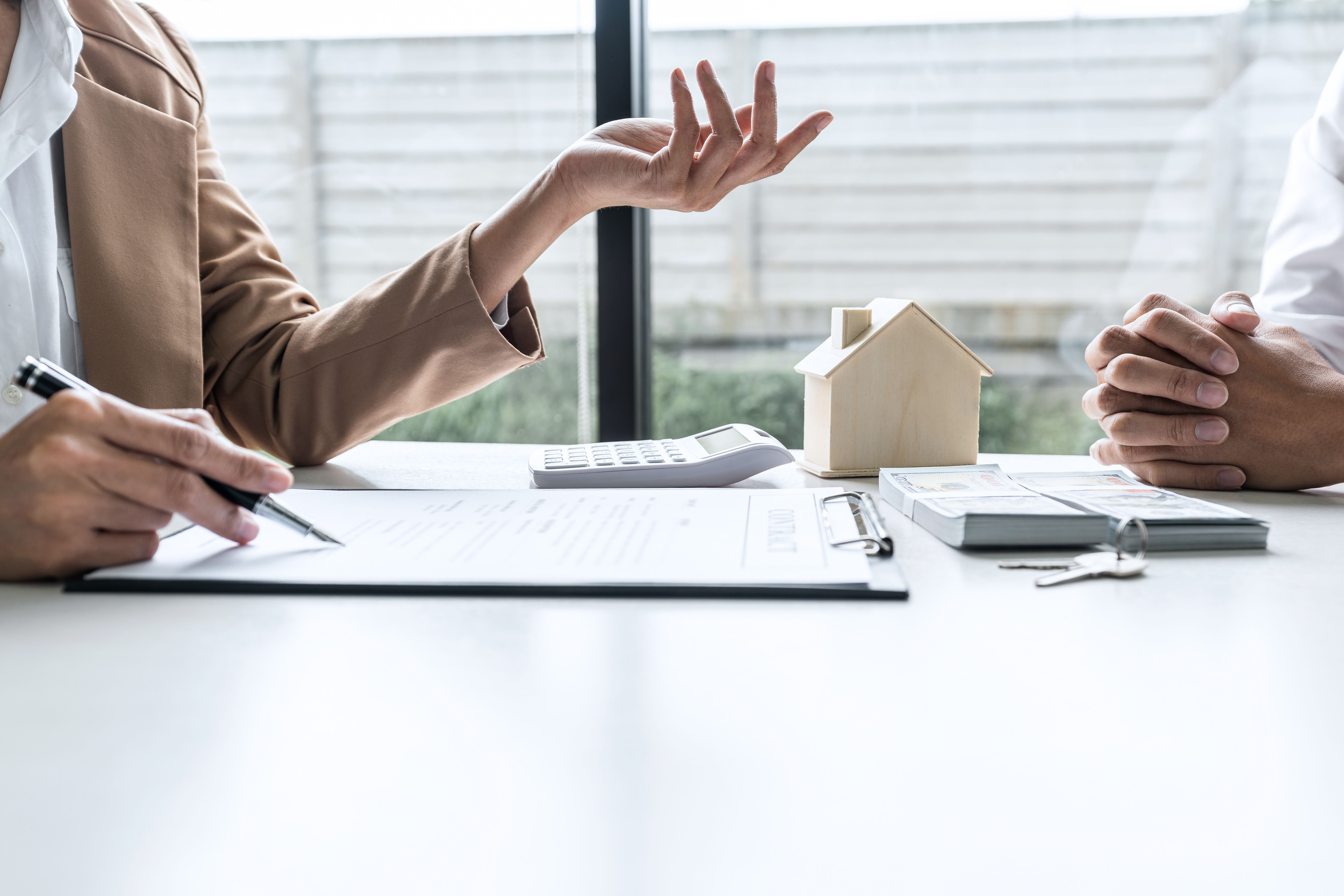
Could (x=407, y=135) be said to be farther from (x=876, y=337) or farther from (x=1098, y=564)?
(x=1098, y=564)

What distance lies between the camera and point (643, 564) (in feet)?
1.66

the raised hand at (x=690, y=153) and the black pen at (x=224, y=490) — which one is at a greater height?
the raised hand at (x=690, y=153)

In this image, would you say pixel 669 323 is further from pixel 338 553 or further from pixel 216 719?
pixel 216 719

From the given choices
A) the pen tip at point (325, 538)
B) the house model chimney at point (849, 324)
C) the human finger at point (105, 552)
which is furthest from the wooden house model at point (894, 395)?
the human finger at point (105, 552)

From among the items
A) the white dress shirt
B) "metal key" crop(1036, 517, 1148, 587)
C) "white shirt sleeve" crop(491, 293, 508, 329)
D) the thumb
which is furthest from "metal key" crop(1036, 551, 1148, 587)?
the white dress shirt

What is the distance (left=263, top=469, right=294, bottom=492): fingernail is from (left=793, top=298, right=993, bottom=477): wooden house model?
483 mm

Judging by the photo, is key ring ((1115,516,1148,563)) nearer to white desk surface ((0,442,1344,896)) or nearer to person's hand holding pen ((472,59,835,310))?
white desk surface ((0,442,1344,896))

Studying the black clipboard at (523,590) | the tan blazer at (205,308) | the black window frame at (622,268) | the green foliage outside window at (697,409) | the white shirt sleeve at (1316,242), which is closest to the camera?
the black clipboard at (523,590)

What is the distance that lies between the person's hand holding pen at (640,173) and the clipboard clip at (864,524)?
0.35 meters

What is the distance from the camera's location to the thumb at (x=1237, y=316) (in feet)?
2.65

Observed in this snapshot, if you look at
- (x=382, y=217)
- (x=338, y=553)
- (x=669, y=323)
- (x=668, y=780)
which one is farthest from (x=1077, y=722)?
(x=382, y=217)

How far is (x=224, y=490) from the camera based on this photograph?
Result: 527 mm

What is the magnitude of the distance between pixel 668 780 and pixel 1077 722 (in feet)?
0.49

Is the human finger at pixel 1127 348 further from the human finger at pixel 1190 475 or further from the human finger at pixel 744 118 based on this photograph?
the human finger at pixel 744 118
